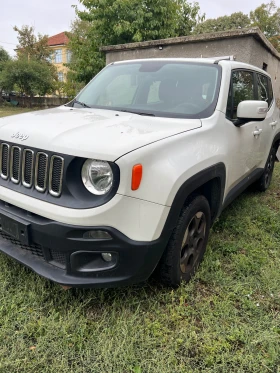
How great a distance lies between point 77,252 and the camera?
6.13 feet

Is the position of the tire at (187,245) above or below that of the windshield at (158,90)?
below

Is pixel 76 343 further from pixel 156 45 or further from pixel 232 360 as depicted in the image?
pixel 156 45

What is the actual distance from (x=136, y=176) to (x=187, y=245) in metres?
0.94

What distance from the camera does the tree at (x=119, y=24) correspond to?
11.6 m

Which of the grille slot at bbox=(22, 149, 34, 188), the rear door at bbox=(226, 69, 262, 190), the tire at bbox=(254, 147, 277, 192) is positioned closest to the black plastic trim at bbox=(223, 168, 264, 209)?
the rear door at bbox=(226, 69, 262, 190)

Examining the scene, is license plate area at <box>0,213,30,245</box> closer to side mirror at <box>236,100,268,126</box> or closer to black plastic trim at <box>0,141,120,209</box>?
black plastic trim at <box>0,141,120,209</box>

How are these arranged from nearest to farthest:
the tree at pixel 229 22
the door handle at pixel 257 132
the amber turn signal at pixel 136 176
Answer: the amber turn signal at pixel 136 176 → the door handle at pixel 257 132 → the tree at pixel 229 22

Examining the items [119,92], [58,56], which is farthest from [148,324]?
[58,56]

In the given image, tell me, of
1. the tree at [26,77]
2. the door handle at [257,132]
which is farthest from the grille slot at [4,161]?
the tree at [26,77]

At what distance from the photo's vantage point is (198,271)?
268cm

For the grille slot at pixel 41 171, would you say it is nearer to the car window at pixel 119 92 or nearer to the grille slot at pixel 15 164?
the grille slot at pixel 15 164

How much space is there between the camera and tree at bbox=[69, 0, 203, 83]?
38.2ft

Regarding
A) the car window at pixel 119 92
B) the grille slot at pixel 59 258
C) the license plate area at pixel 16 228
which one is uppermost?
the car window at pixel 119 92

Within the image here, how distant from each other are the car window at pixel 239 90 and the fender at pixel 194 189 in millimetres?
632
